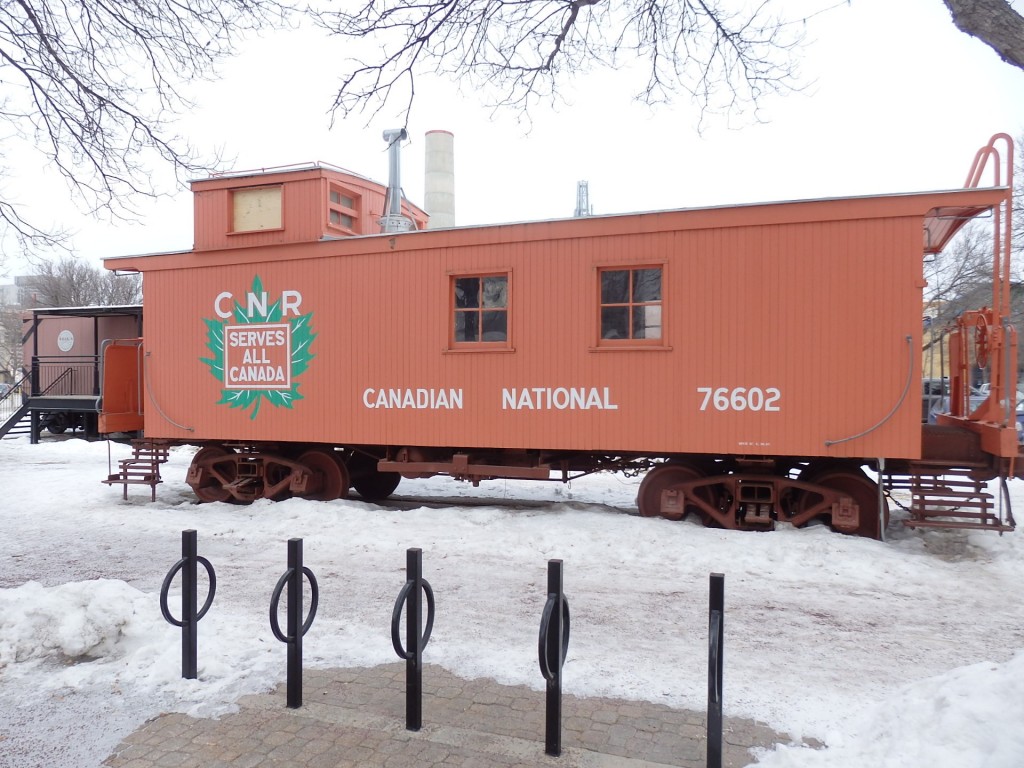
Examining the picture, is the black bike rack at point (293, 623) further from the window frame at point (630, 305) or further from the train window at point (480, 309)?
the train window at point (480, 309)

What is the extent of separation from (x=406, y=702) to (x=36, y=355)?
677 inches

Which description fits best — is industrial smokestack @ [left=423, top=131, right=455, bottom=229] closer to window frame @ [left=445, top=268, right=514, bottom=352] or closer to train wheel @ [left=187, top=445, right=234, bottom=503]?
train wheel @ [left=187, top=445, right=234, bottom=503]

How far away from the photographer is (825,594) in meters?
6.12

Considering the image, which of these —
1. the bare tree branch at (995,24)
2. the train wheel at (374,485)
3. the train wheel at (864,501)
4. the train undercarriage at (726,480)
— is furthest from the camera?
the train wheel at (374,485)

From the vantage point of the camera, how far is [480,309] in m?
9.39

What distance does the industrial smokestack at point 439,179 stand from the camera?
37.0m

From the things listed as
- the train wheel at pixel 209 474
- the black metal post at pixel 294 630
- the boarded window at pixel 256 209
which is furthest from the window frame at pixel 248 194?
the black metal post at pixel 294 630

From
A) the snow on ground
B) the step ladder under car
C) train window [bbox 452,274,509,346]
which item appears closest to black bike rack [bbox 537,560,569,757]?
the snow on ground

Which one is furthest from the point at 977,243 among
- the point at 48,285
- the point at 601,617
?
the point at 48,285

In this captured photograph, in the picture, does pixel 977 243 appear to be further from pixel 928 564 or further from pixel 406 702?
pixel 406 702

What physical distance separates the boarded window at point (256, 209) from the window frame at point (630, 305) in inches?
176

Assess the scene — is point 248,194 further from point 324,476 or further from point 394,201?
point 324,476

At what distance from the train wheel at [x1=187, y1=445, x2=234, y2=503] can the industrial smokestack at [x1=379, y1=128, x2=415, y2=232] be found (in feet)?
12.9

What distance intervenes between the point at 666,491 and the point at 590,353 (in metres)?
1.78
